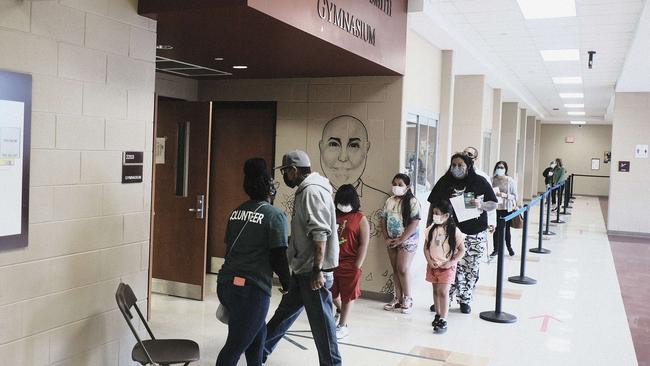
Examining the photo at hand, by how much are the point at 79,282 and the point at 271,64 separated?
2918 millimetres

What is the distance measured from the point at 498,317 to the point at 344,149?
2.24 metres

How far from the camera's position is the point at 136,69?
3.46 metres

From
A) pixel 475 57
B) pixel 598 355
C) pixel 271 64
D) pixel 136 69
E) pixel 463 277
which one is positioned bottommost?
pixel 598 355

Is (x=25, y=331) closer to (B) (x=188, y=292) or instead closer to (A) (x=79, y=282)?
(A) (x=79, y=282)

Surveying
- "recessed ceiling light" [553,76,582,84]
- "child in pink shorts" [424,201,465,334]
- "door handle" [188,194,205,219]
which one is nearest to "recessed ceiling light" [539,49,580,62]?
"recessed ceiling light" [553,76,582,84]

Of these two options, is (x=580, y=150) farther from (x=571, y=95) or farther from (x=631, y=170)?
(x=631, y=170)

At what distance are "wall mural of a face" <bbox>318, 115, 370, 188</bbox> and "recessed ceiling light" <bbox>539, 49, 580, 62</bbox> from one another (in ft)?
14.2

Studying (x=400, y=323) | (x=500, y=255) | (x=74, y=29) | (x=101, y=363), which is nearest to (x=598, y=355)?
(x=500, y=255)

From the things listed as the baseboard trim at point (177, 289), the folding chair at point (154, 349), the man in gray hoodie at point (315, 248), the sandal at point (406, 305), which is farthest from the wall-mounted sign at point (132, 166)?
the sandal at point (406, 305)

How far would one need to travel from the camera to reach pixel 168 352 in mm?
3162

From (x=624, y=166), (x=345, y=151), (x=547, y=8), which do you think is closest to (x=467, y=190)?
(x=345, y=151)

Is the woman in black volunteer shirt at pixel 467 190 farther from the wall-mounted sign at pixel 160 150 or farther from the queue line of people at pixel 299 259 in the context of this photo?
the wall-mounted sign at pixel 160 150

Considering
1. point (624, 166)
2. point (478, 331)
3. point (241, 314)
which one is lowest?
point (478, 331)

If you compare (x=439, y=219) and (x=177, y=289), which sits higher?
(x=439, y=219)
